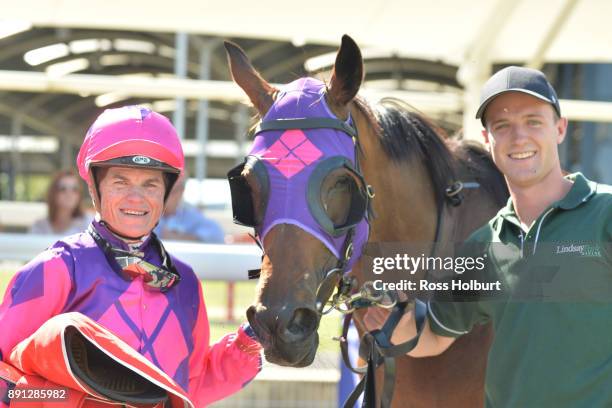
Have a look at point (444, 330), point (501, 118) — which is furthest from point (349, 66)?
point (444, 330)

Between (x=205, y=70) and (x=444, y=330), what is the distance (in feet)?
21.8

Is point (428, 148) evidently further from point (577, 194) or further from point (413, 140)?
point (577, 194)

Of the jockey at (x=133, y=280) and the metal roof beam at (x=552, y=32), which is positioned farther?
the metal roof beam at (x=552, y=32)

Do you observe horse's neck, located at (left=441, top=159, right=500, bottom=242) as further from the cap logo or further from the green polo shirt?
the cap logo

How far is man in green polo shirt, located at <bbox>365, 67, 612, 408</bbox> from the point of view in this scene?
1.92 meters

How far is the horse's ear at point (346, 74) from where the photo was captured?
2.18 meters

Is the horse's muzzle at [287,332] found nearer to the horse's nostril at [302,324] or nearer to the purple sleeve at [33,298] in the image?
the horse's nostril at [302,324]

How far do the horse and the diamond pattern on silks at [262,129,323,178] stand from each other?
0.02m

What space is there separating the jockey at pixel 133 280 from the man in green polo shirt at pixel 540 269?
56 cm

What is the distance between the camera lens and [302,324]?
1940 millimetres

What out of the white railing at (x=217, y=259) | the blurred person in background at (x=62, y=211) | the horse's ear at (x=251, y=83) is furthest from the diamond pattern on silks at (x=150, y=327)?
the blurred person in background at (x=62, y=211)

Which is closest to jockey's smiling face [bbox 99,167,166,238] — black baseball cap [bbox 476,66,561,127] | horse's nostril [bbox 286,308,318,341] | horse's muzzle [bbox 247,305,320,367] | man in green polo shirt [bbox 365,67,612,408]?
horse's muzzle [bbox 247,305,320,367]

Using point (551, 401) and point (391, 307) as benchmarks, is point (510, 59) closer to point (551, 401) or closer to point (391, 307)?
point (391, 307)

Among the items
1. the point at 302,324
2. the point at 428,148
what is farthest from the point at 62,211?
the point at 302,324
